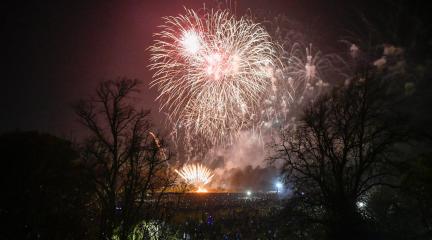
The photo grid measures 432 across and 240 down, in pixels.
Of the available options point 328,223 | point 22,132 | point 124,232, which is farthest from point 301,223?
point 22,132

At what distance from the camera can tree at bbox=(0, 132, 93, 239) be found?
1881cm

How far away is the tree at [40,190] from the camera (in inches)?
741

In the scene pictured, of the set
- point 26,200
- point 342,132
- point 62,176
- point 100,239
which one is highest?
point 342,132

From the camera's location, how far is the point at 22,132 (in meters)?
24.7

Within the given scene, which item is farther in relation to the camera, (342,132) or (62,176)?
(342,132)

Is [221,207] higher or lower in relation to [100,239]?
higher

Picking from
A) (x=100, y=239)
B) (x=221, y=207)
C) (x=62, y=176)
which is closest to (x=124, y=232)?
(x=100, y=239)

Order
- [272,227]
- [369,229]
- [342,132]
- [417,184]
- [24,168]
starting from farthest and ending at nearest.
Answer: [272,227] → [342,132] → [417,184] → [369,229] → [24,168]

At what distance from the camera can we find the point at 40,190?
66.5 ft

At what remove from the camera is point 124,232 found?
2152 cm

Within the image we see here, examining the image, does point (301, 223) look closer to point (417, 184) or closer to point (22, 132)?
point (417, 184)

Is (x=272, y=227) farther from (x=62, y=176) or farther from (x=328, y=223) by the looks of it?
(x=62, y=176)

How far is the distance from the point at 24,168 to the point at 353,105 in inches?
857

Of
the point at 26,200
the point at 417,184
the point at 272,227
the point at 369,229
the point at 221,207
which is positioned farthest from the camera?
the point at 221,207
